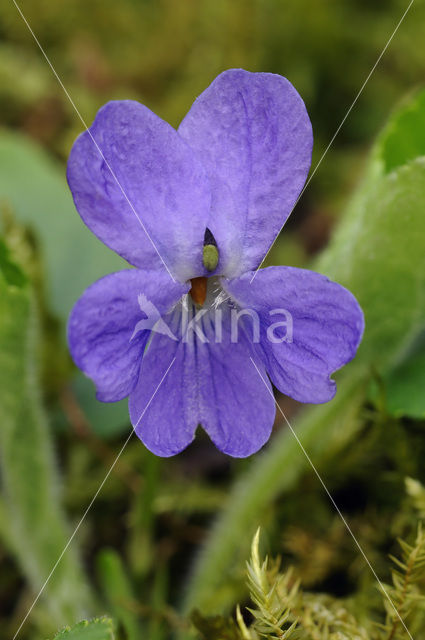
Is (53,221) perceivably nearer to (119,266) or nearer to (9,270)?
(119,266)

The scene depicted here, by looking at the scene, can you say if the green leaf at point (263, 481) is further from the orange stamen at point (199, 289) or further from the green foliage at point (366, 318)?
the orange stamen at point (199, 289)

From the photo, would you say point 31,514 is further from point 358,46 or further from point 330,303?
point 358,46

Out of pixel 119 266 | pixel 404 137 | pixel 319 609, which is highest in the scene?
pixel 404 137

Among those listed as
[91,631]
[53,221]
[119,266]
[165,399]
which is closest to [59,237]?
[53,221]

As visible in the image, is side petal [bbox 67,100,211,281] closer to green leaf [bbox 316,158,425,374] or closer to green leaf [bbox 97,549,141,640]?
green leaf [bbox 316,158,425,374]

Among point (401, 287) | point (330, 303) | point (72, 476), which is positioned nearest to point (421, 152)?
point (401, 287)

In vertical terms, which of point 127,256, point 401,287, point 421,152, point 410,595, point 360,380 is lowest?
point 410,595
